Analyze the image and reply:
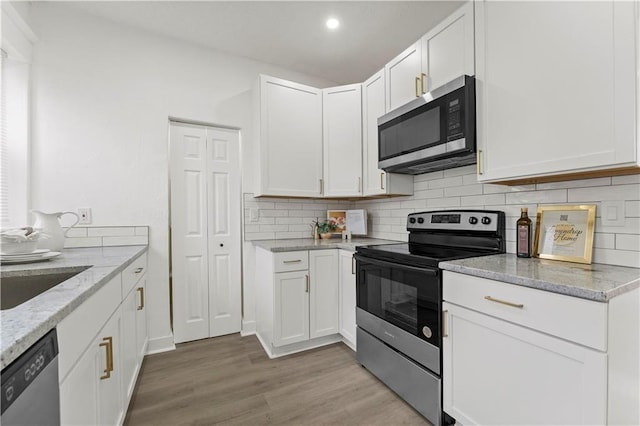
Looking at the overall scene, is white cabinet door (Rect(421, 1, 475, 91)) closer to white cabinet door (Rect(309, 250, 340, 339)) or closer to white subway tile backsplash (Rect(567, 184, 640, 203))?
white subway tile backsplash (Rect(567, 184, 640, 203))

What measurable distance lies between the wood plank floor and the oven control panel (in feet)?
3.80

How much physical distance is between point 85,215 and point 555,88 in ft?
9.95

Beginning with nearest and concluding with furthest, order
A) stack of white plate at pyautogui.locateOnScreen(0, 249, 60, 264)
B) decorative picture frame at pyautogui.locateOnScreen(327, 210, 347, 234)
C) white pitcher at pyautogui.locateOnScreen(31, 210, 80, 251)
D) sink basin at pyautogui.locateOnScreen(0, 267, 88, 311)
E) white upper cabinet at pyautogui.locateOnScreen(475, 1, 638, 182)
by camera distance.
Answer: white upper cabinet at pyautogui.locateOnScreen(475, 1, 638, 182) → sink basin at pyautogui.locateOnScreen(0, 267, 88, 311) → stack of white plate at pyautogui.locateOnScreen(0, 249, 60, 264) → white pitcher at pyautogui.locateOnScreen(31, 210, 80, 251) → decorative picture frame at pyautogui.locateOnScreen(327, 210, 347, 234)

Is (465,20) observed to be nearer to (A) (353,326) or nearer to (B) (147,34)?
(A) (353,326)

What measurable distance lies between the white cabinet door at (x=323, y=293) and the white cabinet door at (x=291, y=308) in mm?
54

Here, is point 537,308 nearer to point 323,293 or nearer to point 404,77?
point 323,293

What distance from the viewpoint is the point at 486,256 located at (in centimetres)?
166

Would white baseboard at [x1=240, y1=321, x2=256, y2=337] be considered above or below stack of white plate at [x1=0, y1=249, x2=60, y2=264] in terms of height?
below

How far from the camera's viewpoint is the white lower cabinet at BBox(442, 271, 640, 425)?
3.17ft

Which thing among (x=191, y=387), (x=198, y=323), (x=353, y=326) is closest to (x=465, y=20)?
(x=353, y=326)

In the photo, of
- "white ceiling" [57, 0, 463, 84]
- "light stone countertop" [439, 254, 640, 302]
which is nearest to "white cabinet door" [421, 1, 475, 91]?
"white ceiling" [57, 0, 463, 84]

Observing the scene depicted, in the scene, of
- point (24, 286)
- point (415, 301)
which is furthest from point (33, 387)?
point (415, 301)

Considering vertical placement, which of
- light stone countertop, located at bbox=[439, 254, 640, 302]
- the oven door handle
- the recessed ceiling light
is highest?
the recessed ceiling light

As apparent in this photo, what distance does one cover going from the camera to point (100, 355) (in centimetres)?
115
